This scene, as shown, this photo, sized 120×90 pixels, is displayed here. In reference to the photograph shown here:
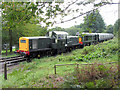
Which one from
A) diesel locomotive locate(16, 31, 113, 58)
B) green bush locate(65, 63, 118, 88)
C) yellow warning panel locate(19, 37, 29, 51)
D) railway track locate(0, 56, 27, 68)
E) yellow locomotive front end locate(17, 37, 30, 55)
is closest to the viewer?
green bush locate(65, 63, 118, 88)

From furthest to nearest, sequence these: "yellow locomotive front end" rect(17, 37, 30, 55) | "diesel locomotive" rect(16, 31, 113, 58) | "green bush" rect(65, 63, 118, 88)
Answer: "diesel locomotive" rect(16, 31, 113, 58), "yellow locomotive front end" rect(17, 37, 30, 55), "green bush" rect(65, 63, 118, 88)

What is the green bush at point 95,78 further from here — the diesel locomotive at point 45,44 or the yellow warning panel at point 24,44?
the yellow warning panel at point 24,44

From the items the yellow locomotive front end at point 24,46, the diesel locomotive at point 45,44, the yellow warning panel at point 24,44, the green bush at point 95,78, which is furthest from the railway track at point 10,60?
the green bush at point 95,78

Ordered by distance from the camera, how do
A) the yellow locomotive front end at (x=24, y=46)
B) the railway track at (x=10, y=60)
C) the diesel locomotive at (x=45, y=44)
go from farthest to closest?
the diesel locomotive at (x=45, y=44) < the yellow locomotive front end at (x=24, y=46) < the railway track at (x=10, y=60)

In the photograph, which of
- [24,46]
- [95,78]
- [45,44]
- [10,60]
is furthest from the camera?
[45,44]

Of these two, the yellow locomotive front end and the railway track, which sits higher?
the yellow locomotive front end

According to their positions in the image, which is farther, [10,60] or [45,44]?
[45,44]

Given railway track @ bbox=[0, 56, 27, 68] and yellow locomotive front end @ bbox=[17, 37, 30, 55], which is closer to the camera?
railway track @ bbox=[0, 56, 27, 68]

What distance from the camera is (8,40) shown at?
16500 millimetres

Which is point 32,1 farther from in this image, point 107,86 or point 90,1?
point 107,86

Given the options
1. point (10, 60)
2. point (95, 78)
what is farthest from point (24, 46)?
point (95, 78)

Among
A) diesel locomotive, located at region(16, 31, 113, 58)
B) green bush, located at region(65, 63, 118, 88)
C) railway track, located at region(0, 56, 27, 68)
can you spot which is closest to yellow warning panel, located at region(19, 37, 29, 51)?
diesel locomotive, located at region(16, 31, 113, 58)

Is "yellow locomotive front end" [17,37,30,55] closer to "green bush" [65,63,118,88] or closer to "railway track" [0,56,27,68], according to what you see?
"railway track" [0,56,27,68]

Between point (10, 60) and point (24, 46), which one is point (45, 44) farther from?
point (10, 60)
